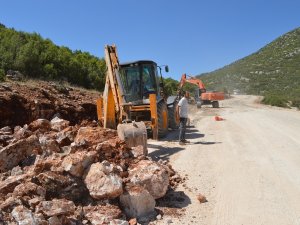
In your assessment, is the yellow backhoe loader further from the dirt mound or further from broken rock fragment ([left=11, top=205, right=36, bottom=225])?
broken rock fragment ([left=11, top=205, right=36, bottom=225])

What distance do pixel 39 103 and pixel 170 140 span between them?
5119 mm

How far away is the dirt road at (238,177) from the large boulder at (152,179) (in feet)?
1.42

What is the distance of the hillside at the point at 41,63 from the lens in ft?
67.4

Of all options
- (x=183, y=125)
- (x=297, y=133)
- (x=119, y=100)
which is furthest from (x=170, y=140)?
(x=297, y=133)

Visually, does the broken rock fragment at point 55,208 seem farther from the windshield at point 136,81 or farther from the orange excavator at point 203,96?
the orange excavator at point 203,96

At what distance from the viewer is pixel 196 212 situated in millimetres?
5848

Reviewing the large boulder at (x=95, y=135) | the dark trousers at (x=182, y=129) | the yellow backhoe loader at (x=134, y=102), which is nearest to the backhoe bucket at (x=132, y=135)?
the yellow backhoe loader at (x=134, y=102)

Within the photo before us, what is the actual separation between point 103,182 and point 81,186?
1.50 feet

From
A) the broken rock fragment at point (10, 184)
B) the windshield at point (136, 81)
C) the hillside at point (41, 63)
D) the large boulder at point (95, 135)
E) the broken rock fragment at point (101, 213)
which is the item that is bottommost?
the broken rock fragment at point (101, 213)

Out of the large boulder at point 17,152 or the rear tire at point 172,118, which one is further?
the rear tire at point 172,118

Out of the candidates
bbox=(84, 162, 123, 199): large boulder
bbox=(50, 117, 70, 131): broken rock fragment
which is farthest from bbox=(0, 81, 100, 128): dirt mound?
bbox=(84, 162, 123, 199): large boulder

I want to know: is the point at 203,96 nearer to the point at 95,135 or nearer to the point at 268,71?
the point at 95,135

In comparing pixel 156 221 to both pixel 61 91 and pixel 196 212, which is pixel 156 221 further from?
pixel 61 91

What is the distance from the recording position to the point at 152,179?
609 centimetres
